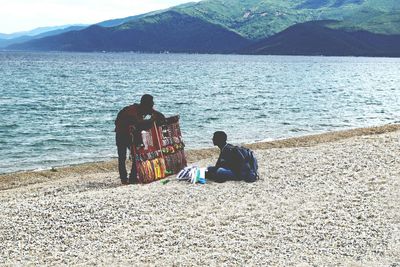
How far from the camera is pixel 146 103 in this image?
15.2m

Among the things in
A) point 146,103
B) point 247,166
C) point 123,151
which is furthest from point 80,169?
point 247,166

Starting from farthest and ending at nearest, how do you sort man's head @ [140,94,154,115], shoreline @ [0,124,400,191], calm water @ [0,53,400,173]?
calm water @ [0,53,400,173]
shoreline @ [0,124,400,191]
man's head @ [140,94,154,115]

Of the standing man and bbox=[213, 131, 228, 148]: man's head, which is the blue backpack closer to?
bbox=[213, 131, 228, 148]: man's head

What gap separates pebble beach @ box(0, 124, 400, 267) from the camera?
9.30 m

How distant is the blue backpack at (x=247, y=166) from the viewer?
1489 centimetres

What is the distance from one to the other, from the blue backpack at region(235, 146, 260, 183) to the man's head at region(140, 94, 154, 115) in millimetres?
2754

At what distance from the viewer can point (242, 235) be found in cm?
1028

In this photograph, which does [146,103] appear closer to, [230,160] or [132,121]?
[132,121]

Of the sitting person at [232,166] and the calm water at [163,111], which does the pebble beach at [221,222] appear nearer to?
the sitting person at [232,166]

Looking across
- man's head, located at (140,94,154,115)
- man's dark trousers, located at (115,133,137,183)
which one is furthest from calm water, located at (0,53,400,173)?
man's head, located at (140,94,154,115)

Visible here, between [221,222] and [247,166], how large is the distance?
4120mm

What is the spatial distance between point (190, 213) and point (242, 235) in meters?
1.83

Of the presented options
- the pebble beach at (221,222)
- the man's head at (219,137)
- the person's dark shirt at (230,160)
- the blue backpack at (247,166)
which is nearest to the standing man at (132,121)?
the pebble beach at (221,222)

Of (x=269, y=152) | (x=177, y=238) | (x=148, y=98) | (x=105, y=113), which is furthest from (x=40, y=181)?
(x=105, y=113)
